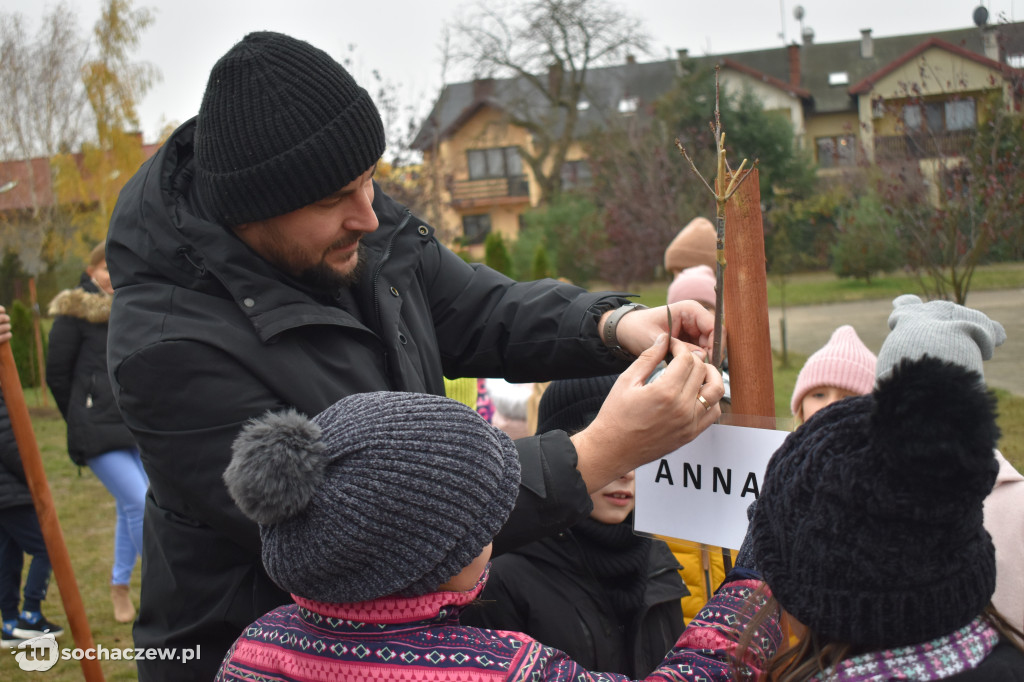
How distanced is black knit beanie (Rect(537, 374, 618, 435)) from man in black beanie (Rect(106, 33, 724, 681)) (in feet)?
1.72

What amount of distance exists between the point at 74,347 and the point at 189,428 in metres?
4.58

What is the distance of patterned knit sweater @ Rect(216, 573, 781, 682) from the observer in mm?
1401

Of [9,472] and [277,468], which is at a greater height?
[277,468]

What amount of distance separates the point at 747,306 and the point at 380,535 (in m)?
0.94

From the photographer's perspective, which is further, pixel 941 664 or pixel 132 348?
pixel 132 348

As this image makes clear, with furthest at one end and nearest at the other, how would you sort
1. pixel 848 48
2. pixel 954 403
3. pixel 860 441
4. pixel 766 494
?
pixel 848 48 < pixel 766 494 < pixel 860 441 < pixel 954 403

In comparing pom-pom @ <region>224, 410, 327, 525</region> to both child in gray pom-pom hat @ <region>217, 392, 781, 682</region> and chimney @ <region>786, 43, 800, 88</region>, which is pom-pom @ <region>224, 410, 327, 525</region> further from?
chimney @ <region>786, 43, 800, 88</region>

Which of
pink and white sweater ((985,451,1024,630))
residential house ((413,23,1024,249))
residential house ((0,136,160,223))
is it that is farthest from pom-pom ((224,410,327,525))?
residential house ((0,136,160,223))

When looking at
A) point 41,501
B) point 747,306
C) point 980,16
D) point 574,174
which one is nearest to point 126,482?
point 41,501

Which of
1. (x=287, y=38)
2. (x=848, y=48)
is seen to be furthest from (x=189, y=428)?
(x=848, y=48)

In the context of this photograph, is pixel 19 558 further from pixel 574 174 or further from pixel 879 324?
pixel 574 174

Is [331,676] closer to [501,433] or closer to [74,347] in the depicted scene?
[501,433]

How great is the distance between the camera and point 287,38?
1.94 metres

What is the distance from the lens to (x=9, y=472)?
496cm
